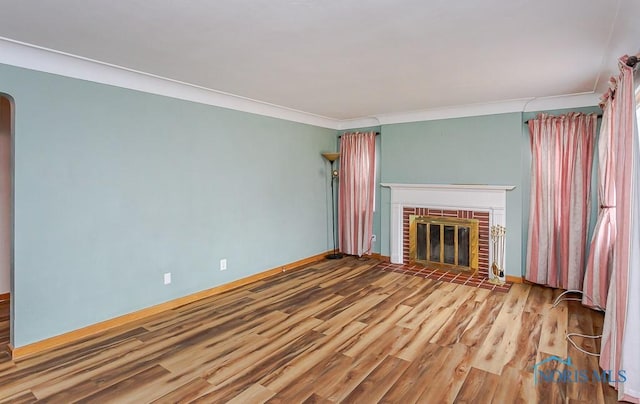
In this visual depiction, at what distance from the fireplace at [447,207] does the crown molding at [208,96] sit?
1034 millimetres

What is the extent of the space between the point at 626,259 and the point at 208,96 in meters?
4.01

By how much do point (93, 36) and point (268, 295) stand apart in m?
2.98

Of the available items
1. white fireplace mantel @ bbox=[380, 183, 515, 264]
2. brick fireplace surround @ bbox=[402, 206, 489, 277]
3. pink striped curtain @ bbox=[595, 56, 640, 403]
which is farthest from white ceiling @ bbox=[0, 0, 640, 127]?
brick fireplace surround @ bbox=[402, 206, 489, 277]

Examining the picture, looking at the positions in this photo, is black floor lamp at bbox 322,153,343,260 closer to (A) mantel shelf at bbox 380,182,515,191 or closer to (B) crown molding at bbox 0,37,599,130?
(B) crown molding at bbox 0,37,599,130

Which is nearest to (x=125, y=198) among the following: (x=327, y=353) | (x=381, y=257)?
(x=327, y=353)

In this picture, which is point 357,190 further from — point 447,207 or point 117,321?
point 117,321

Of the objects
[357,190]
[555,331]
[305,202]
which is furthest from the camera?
[357,190]

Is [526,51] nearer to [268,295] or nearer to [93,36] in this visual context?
[93,36]

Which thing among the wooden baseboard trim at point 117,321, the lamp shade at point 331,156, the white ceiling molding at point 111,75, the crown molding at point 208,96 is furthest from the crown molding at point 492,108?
the wooden baseboard trim at point 117,321

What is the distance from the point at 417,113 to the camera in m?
5.29

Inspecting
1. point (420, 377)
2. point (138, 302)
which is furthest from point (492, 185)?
point (138, 302)

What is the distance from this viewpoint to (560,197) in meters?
4.28

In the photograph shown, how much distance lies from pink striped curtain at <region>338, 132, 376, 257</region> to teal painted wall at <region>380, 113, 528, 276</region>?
0.26m

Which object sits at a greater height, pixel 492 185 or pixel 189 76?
pixel 189 76
